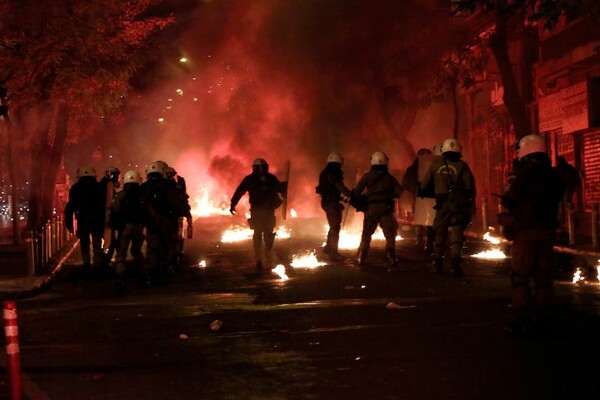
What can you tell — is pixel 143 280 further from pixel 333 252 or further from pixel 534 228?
pixel 534 228

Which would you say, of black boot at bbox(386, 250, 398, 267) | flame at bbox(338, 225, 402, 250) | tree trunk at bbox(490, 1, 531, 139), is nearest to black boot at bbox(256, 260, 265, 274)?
black boot at bbox(386, 250, 398, 267)

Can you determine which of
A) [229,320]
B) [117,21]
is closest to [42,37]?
[117,21]

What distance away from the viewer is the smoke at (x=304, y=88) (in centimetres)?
3206

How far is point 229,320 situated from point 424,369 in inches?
122

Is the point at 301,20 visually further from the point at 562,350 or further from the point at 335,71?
the point at 562,350

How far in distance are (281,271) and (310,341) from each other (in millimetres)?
6262

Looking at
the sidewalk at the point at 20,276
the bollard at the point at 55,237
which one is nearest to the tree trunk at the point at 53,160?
the bollard at the point at 55,237

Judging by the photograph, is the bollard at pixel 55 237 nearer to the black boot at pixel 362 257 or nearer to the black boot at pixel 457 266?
the black boot at pixel 362 257

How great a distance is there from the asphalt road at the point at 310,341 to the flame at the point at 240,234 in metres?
9.35

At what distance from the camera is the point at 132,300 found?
38.6 ft

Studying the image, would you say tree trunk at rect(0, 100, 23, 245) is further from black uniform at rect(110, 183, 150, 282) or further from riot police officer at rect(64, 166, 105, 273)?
black uniform at rect(110, 183, 150, 282)

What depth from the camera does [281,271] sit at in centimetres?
1427

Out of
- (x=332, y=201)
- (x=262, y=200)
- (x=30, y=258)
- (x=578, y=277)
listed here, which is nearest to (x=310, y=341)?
(x=578, y=277)

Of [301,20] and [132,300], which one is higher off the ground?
[301,20]
